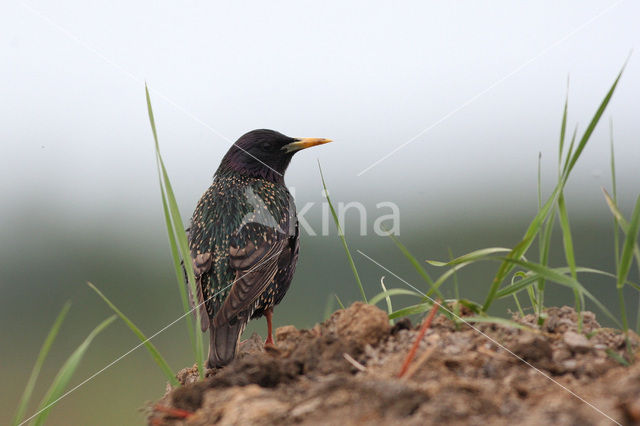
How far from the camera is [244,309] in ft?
11.8

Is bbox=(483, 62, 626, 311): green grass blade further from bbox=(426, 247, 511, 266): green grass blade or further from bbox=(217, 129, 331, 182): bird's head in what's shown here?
bbox=(217, 129, 331, 182): bird's head

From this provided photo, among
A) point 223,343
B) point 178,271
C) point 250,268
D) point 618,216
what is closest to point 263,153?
point 250,268

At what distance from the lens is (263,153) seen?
4.80 meters

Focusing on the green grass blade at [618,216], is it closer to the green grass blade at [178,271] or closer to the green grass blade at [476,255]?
the green grass blade at [476,255]

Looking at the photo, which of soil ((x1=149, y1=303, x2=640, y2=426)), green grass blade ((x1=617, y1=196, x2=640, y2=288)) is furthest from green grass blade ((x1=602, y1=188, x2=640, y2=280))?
soil ((x1=149, y1=303, x2=640, y2=426))

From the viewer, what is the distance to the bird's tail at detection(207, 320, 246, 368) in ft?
10.8

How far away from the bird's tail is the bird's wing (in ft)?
0.15

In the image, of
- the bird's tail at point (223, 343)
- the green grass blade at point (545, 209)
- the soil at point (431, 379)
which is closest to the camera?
the soil at point (431, 379)

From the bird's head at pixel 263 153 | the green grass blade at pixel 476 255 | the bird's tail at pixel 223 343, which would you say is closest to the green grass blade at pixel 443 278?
the green grass blade at pixel 476 255

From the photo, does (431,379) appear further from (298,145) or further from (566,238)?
(298,145)

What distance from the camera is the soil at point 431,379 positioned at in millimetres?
1675

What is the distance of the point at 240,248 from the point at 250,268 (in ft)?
0.50

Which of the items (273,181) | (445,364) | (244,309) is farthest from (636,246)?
(273,181)

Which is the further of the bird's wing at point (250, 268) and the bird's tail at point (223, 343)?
the bird's wing at point (250, 268)
